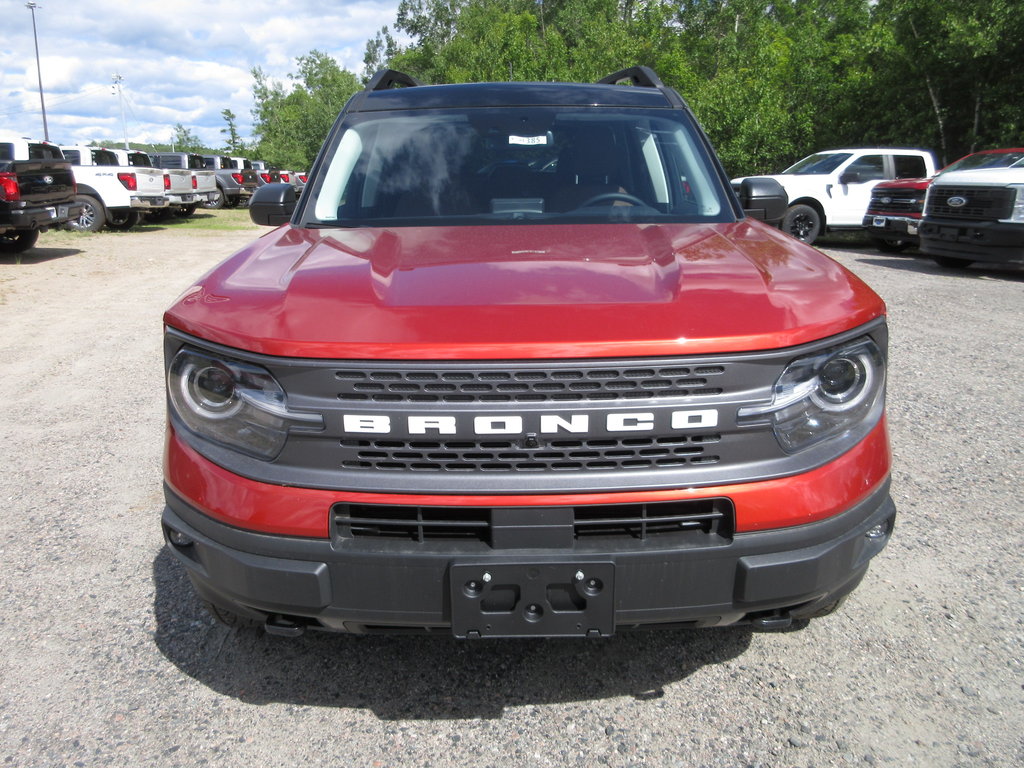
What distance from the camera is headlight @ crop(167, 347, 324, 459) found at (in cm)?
196

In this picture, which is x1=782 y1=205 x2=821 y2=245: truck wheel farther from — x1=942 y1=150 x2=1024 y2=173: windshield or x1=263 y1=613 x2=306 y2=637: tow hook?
x1=263 y1=613 x2=306 y2=637: tow hook

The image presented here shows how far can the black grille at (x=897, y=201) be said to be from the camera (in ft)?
43.5

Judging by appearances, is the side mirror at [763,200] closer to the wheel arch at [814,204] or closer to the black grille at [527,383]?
the black grille at [527,383]

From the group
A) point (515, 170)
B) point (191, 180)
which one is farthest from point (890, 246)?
point (191, 180)

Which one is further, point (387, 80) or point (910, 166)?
point (910, 166)

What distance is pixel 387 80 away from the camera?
422 cm

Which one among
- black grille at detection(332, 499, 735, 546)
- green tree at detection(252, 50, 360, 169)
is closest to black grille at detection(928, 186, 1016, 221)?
black grille at detection(332, 499, 735, 546)

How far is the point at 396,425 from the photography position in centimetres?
187

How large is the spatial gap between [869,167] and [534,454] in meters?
15.3

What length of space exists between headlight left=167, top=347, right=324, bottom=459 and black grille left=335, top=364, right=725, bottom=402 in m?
0.17

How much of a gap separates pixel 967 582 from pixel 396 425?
7.87 feet

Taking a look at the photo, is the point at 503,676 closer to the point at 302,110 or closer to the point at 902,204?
the point at 902,204

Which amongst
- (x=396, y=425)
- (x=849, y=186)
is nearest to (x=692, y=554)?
(x=396, y=425)

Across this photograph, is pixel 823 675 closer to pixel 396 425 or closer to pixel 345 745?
pixel 345 745
